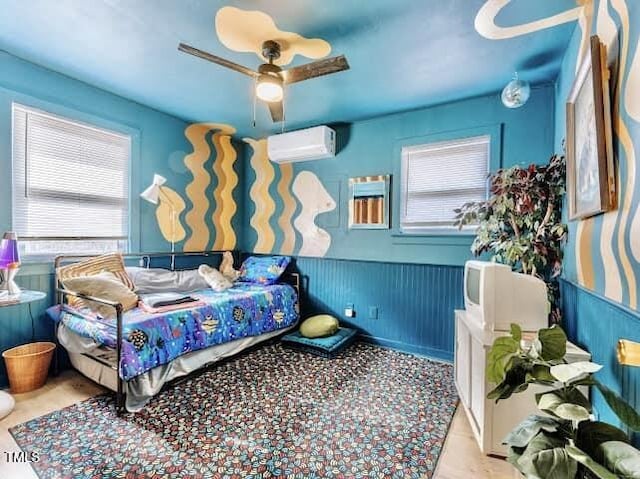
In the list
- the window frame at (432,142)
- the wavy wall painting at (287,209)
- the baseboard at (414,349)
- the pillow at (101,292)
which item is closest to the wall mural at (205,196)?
the wavy wall painting at (287,209)

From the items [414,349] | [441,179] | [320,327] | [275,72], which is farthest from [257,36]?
[414,349]

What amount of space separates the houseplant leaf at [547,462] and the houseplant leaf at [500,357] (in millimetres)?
286

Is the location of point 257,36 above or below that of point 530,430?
above

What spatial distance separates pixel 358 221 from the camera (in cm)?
349

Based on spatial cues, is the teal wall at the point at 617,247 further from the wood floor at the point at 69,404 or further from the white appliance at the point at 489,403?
the wood floor at the point at 69,404

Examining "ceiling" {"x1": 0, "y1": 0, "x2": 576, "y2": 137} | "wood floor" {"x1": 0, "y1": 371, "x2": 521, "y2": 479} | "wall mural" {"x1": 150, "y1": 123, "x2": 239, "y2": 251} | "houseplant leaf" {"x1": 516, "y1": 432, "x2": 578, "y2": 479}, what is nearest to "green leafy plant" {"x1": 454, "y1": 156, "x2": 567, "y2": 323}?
"ceiling" {"x1": 0, "y1": 0, "x2": 576, "y2": 137}

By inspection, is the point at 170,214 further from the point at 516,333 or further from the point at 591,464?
the point at 591,464

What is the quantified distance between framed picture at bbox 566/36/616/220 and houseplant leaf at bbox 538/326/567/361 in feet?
1.86

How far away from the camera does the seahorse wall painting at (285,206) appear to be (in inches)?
148

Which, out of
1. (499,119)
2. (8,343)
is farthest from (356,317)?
(8,343)

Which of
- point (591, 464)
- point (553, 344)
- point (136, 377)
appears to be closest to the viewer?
point (591, 464)

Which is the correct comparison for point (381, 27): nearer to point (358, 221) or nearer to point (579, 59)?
point (579, 59)

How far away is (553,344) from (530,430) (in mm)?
341

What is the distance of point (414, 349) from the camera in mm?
3133
